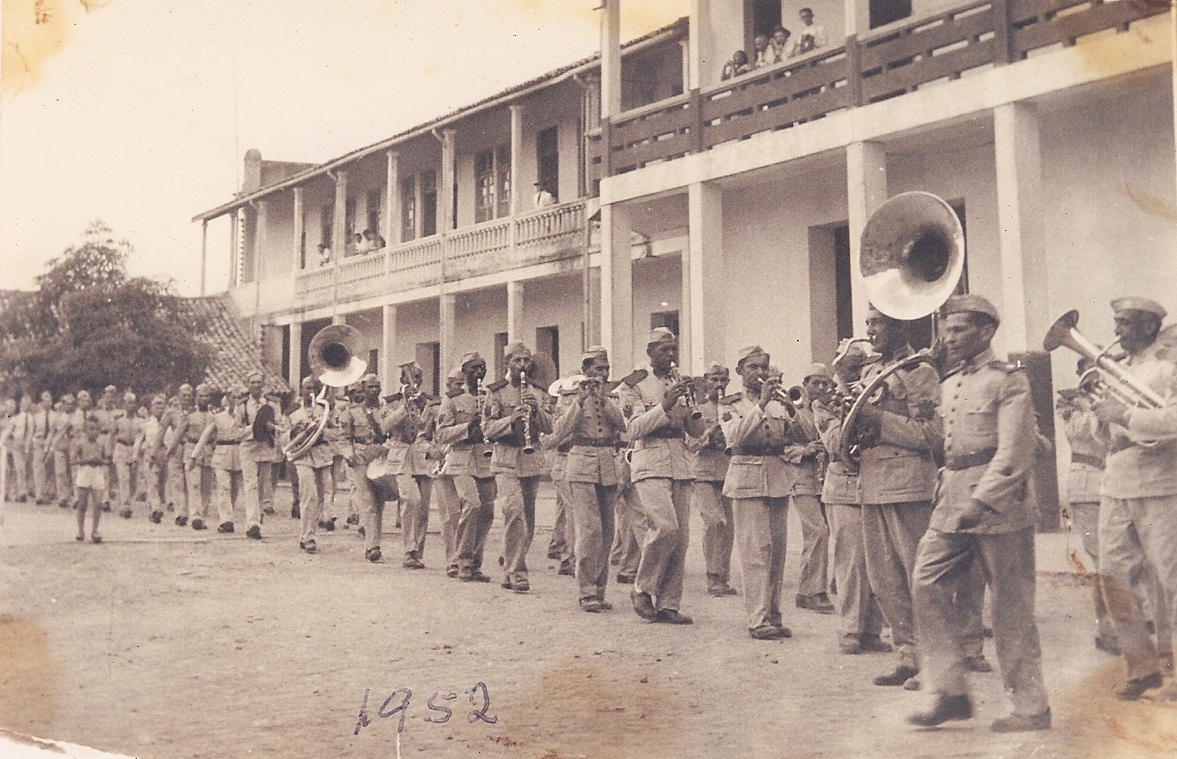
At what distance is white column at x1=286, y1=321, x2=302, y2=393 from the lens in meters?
8.65

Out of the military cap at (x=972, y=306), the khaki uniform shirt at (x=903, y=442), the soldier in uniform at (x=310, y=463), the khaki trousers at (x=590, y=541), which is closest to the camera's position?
the military cap at (x=972, y=306)

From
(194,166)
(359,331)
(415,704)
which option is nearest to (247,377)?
(359,331)

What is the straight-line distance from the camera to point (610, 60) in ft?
23.5

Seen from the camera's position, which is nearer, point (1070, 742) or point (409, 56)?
point (1070, 742)

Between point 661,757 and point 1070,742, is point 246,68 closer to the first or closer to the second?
point 661,757

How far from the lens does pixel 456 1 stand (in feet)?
20.0

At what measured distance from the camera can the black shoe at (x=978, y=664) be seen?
4.56 metres

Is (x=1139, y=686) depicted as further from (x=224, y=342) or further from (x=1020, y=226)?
(x=224, y=342)

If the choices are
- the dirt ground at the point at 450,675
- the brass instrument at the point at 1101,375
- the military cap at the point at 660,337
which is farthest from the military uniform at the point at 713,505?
the brass instrument at the point at 1101,375

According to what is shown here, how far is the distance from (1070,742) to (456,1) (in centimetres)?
497

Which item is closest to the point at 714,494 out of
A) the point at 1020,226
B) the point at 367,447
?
the point at 1020,226

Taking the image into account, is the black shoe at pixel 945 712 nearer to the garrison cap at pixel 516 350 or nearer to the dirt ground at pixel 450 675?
the dirt ground at pixel 450 675

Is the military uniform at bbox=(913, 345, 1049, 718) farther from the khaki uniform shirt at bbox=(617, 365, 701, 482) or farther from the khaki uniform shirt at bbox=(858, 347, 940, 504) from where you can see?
the khaki uniform shirt at bbox=(617, 365, 701, 482)

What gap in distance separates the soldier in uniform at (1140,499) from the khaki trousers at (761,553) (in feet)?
7.15
